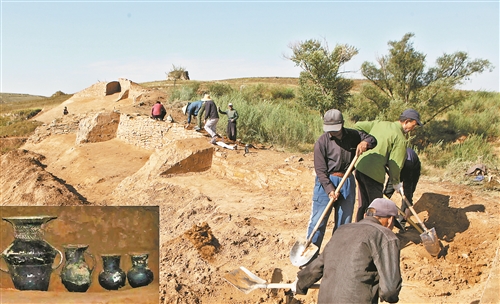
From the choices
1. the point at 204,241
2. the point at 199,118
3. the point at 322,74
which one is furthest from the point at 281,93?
the point at 204,241

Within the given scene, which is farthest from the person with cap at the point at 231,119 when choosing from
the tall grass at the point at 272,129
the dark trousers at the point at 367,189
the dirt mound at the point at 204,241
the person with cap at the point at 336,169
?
the person with cap at the point at 336,169

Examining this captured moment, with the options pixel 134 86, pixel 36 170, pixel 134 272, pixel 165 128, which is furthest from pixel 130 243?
pixel 134 86

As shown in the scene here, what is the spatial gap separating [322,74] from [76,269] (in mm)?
18753

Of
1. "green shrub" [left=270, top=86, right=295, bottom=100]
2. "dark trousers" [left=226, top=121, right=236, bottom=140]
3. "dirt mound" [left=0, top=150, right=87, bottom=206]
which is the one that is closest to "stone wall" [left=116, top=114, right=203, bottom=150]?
"dark trousers" [left=226, top=121, right=236, bottom=140]

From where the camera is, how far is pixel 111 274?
483 cm

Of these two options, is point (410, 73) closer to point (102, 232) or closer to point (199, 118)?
point (199, 118)

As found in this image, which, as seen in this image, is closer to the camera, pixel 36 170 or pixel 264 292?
pixel 264 292

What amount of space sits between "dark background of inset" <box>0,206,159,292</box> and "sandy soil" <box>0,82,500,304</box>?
0.24m

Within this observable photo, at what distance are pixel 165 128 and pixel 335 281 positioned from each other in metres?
12.8

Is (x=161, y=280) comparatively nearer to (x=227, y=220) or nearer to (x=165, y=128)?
(x=227, y=220)

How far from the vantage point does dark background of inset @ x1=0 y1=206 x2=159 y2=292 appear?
4.76 meters

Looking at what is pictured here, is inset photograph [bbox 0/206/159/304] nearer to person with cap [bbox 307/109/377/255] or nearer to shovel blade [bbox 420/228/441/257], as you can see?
person with cap [bbox 307/109/377/255]

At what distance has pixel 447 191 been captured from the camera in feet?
26.3

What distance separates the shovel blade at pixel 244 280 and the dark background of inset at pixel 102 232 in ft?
2.46
